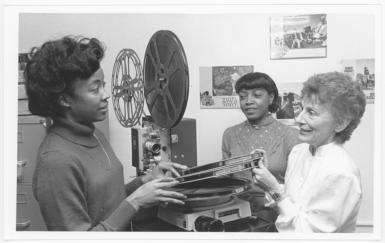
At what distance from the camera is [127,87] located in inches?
46.3

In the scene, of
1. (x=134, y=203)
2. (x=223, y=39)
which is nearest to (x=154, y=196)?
(x=134, y=203)

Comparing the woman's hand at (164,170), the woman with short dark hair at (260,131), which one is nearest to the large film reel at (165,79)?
the woman's hand at (164,170)

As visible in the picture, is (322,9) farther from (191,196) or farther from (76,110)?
(76,110)

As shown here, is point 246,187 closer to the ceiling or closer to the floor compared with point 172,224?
closer to the ceiling

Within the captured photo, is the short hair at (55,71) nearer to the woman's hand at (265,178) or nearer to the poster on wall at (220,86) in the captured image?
the poster on wall at (220,86)

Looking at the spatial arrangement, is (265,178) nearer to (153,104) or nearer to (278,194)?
(278,194)

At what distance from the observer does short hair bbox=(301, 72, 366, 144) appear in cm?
98

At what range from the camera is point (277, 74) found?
1109 millimetres

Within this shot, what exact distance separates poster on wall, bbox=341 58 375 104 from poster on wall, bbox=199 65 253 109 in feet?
0.97

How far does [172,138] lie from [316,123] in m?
0.44

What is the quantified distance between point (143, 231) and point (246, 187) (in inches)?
13.7

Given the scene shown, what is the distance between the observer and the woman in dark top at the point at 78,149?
89cm
